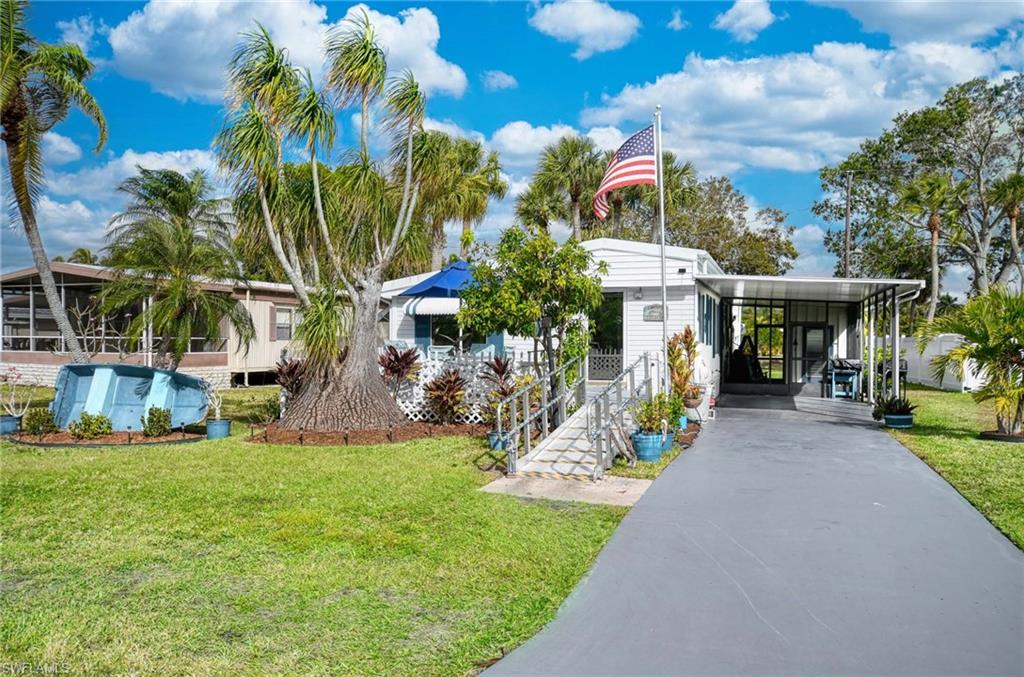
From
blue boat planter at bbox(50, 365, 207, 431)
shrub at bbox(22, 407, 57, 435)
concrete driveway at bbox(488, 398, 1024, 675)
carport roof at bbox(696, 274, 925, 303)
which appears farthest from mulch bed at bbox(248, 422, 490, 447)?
carport roof at bbox(696, 274, 925, 303)

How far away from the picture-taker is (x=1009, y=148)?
3003cm

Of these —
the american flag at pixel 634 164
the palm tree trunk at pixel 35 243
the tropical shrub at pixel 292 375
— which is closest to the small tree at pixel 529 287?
the american flag at pixel 634 164

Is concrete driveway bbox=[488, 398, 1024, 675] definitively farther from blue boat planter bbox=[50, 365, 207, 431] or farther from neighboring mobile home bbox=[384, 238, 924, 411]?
blue boat planter bbox=[50, 365, 207, 431]

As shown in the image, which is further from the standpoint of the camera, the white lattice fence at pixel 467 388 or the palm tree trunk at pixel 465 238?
the palm tree trunk at pixel 465 238

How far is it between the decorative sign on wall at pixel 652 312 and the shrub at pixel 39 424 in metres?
10.8

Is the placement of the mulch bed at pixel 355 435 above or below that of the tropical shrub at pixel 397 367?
below

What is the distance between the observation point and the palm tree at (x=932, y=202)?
87.9ft

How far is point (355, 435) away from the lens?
11.9 meters

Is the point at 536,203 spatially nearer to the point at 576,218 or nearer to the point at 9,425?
the point at 576,218

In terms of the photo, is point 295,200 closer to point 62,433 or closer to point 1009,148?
point 62,433

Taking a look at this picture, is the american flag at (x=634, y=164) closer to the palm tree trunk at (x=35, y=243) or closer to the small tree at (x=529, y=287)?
the small tree at (x=529, y=287)

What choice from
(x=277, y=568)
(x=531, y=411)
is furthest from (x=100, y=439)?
(x=277, y=568)

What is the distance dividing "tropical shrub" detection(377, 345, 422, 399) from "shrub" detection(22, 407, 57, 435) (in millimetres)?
5198

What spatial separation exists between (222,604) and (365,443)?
6.90 m
